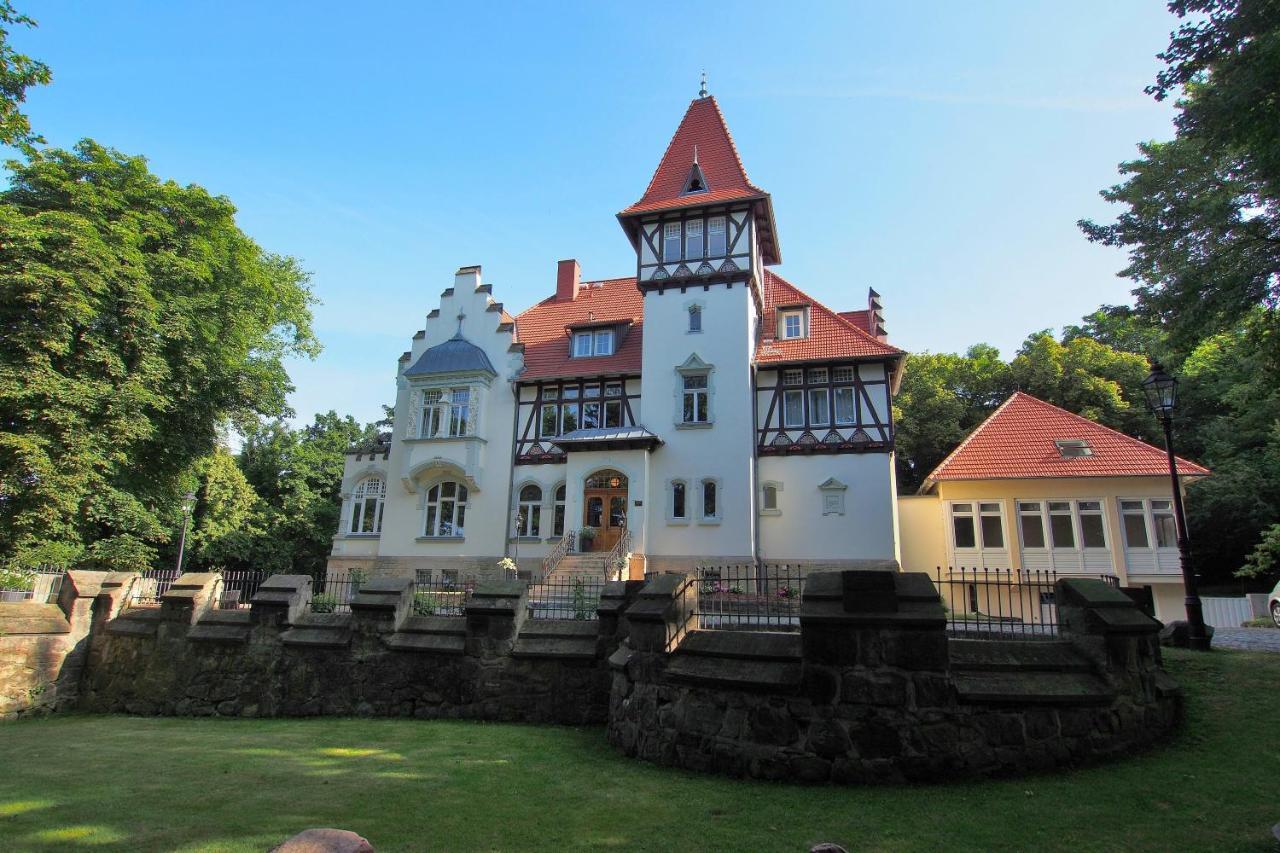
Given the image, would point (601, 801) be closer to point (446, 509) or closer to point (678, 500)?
point (678, 500)

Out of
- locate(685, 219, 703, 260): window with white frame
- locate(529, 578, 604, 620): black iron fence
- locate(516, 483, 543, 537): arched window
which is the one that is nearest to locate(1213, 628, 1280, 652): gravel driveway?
locate(529, 578, 604, 620): black iron fence

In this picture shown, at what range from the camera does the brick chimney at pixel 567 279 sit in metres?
30.2

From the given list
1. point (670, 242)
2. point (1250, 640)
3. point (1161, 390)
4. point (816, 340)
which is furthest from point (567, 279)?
point (1250, 640)

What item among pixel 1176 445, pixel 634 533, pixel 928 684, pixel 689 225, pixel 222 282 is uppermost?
pixel 689 225

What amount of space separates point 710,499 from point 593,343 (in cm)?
784

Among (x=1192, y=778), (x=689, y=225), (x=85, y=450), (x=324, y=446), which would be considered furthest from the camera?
(x=324, y=446)

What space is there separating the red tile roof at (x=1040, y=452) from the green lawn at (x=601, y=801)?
16.1 m

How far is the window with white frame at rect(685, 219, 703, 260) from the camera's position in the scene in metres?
24.4

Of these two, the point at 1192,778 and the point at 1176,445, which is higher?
the point at 1176,445

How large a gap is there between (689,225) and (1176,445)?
25.5 meters

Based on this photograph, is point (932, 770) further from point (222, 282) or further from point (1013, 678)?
point (222, 282)

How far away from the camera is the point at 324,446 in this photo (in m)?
40.2

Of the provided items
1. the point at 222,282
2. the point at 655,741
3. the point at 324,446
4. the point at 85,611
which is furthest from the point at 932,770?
the point at 324,446

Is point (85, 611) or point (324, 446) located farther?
point (324, 446)
